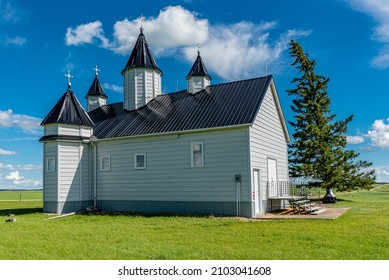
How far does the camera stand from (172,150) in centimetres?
1728

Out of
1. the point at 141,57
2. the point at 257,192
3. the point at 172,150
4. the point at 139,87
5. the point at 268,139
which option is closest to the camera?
the point at 257,192

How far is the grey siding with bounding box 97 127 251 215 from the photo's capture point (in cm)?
1559

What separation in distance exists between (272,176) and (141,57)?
11.4 metres

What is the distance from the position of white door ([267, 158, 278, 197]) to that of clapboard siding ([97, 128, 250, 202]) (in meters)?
2.79

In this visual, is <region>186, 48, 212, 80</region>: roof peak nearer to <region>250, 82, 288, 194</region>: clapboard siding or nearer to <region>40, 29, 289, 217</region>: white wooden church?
<region>40, 29, 289, 217</region>: white wooden church

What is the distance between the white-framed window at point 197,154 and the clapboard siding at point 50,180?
763 cm

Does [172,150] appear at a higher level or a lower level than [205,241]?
higher

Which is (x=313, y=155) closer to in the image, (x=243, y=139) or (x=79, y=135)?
(x=243, y=139)

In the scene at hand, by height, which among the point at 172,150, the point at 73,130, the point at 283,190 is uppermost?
the point at 73,130

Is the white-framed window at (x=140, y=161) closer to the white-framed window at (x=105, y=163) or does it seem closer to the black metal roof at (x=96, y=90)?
the white-framed window at (x=105, y=163)

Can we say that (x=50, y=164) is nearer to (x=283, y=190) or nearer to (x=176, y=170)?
(x=176, y=170)

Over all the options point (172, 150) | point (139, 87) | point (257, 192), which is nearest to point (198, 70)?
point (139, 87)
